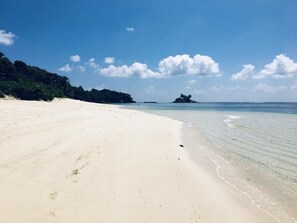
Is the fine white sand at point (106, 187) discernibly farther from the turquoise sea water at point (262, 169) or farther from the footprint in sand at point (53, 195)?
the turquoise sea water at point (262, 169)

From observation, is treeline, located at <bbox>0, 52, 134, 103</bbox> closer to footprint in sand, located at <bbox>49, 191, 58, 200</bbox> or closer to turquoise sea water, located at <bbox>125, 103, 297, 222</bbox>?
turquoise sea water, located at <bbox>125, 103, 297, 222</bbox>

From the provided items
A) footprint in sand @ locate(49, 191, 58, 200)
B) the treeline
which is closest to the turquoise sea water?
footprint in sand @ locate(49, 191, 58, 200)

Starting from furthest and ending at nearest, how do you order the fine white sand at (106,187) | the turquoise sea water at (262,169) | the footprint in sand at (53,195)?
the turquoise sea water at (262,169), the footprint in sand at (53,195), the fine white sand at (106,187)

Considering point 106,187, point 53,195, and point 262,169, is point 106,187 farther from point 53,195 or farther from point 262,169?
point 262,169

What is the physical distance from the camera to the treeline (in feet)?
117

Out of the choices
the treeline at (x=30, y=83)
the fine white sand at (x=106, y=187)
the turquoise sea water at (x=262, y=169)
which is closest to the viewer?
the fine white sand at (x=106, y=187)

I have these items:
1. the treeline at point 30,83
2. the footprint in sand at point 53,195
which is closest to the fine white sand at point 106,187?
the footprint in sand at point 53,195

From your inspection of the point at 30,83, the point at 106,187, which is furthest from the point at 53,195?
the point at 30,83

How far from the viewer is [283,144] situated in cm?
1353

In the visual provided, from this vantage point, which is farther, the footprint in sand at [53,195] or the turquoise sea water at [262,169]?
the turquoise sea water at [262,169]

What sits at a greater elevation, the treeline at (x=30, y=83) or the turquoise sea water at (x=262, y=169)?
the treeline at (x=30, y=83)

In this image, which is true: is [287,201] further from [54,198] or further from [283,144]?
[283,144]

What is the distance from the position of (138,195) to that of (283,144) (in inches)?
407

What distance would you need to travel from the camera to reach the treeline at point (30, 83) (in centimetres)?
3581
